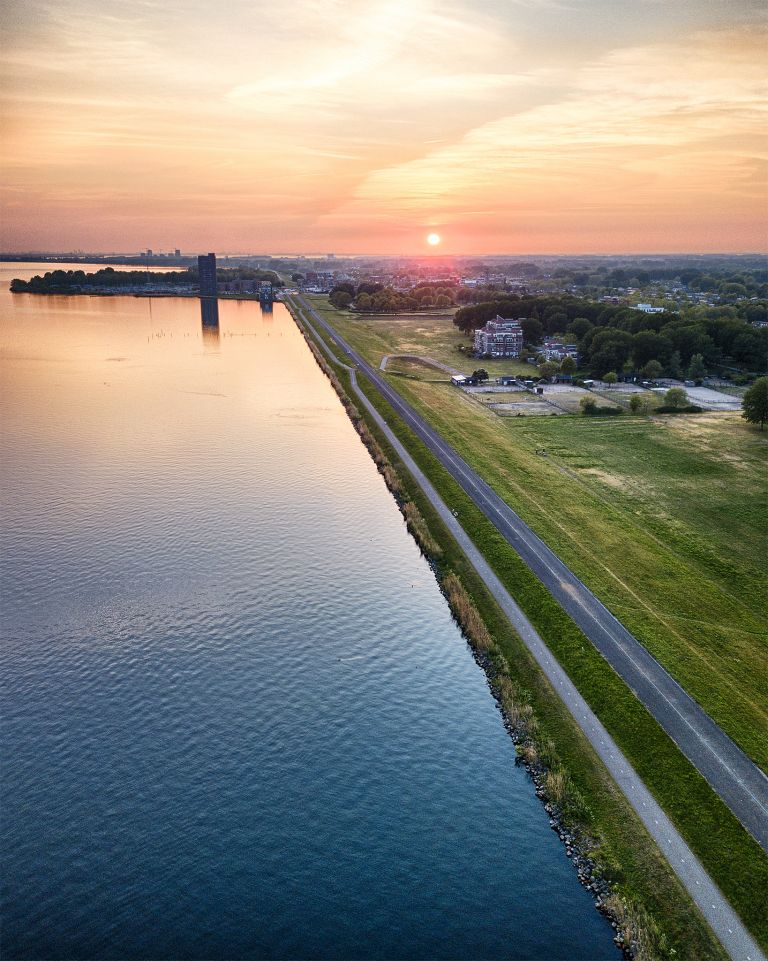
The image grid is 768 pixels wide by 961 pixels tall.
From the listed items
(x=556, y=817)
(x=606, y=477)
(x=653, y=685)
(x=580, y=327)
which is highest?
(x=580, y=327)

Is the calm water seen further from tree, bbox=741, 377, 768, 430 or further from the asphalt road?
tree, bbox=741, 377, 768, 430

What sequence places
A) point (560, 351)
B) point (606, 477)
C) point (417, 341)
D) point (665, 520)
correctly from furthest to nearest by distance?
point (417, 341)
point (560, 351)
point (606, 477)
point (665, 520)

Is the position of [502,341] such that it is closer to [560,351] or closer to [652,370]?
[560,351]

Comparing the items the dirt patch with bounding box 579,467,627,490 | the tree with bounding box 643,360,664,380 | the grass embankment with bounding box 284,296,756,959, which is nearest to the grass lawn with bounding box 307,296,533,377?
the tree with bounding box 643,360,664,380

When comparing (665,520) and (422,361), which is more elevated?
(422,361)

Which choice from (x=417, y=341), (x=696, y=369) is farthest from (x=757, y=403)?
(x=417, y=341)

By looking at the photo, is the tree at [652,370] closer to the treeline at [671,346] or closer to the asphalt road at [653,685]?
the treeline at [671,346]
